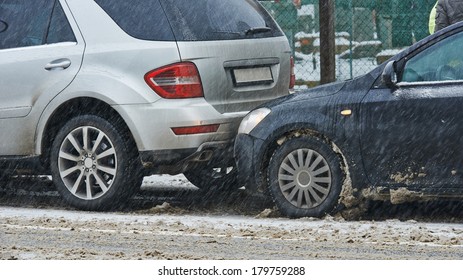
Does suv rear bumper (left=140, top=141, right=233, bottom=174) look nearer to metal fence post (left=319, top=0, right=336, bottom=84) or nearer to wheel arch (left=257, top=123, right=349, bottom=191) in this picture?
wheel arch (left=257, top=123, right=349, bottom=191)

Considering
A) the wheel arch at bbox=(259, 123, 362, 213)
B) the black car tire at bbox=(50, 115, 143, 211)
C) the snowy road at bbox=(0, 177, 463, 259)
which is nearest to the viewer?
the snowy road at bbox=(0, 177, 463, 259)

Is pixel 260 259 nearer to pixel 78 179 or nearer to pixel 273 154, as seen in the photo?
pixel 273 154

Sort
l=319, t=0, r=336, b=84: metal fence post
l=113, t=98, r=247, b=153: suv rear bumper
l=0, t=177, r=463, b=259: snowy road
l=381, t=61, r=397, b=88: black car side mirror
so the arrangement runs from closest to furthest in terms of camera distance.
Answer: l=0, t=177, r=463, b=259: snowy road < l=381, t=61, r=397, b=88: black car side mirror < l=113, t=98, r=247, b=153: suv rear bumper < l=319, t=0, r=336, b=84: metal fence post

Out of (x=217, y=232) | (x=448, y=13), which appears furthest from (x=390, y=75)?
(x=448, y=13)

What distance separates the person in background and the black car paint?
3083 millimetres

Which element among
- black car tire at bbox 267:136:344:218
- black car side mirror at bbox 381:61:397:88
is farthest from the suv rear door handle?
black car side mirror at bbox 381:61:397:88

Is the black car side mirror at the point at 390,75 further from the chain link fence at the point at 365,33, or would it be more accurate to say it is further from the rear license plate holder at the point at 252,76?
the chain link fence at the point at 365,33

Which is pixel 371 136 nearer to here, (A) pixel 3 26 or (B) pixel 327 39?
(A) pixel 3 26

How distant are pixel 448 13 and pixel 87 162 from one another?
4.21 m

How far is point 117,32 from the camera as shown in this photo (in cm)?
1148

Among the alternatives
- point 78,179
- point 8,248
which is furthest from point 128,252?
point 78,179

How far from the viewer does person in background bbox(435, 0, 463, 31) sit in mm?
13641

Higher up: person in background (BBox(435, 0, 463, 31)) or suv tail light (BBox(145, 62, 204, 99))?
person in background (BBox(435, 0, 463, 31))

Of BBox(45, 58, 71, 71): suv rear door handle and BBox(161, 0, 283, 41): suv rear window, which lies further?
BBox(45, 58, 71, 71): suv rear door handle
